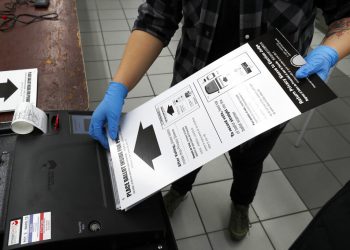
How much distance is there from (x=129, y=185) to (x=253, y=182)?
0.84 meters

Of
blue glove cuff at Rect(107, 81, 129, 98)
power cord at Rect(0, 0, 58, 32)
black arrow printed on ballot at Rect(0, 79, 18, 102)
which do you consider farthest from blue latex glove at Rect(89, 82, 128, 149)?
power cord at Rect(0, 0, 58, 32)

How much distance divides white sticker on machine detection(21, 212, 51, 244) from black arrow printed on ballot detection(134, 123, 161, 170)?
245 millimetres

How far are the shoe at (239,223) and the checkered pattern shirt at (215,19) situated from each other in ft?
2.86

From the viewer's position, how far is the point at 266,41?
0.73m

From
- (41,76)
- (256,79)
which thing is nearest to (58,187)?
(256,79)

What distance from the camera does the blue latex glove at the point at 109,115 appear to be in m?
0.78

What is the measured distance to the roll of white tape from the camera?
75 cm

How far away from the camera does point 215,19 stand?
0.86 metres

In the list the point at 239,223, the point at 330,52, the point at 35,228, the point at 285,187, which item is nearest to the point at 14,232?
the point at 35,228

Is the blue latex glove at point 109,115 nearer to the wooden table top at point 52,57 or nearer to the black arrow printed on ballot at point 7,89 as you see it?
the wooden table top at point 52,57

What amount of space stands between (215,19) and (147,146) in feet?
1.43

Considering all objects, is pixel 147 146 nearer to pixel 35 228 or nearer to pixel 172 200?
pixel 35 228

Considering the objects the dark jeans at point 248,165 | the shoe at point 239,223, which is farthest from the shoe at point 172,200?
the shoe at point 239,223

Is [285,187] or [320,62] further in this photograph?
[285,187]
